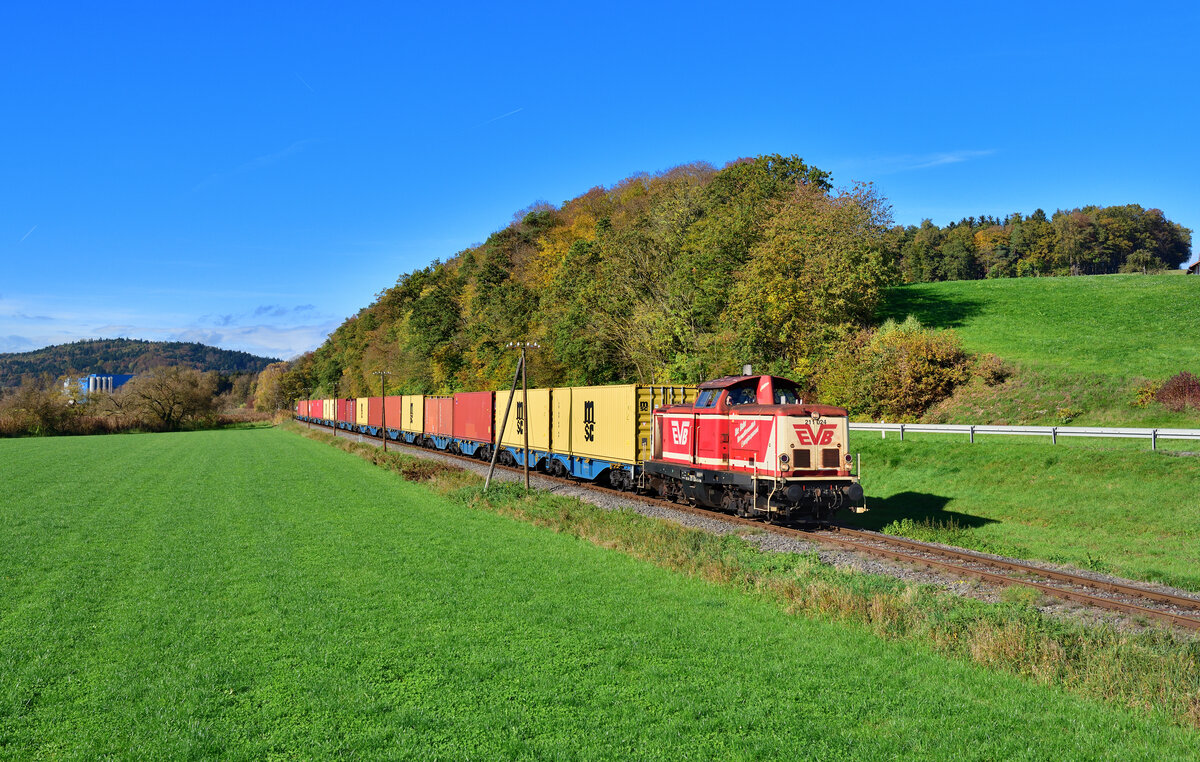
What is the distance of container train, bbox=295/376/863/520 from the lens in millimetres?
17625

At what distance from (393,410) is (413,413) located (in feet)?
20.8

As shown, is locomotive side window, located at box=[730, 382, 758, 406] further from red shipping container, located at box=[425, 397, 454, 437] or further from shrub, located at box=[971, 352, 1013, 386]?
→ red shipping container, located at box=[425, 397, 454, 437]

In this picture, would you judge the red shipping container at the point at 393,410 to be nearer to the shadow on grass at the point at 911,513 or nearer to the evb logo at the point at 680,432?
the evb logo at the point at 680,432

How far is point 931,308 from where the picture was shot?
2335 inches

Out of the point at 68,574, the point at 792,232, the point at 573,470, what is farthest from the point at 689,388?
the point at 792,232

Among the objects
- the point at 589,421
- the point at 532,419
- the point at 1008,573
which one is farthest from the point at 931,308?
the point at 1008,573

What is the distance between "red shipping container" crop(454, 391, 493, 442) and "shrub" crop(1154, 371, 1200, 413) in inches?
1246

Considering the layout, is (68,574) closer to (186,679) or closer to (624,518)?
(186,679)

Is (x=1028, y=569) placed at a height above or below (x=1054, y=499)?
below

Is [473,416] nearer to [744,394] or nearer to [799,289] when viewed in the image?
[799,289]

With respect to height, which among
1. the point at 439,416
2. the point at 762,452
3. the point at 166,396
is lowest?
the point at 762,452

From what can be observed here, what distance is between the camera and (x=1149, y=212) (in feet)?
391

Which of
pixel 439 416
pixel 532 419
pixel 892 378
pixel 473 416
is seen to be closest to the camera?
pixel 532 419

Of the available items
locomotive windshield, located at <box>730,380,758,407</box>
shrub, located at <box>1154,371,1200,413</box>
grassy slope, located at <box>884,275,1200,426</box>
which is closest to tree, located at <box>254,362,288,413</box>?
grassy slope, located at <box>884,275,1200,426</box>
